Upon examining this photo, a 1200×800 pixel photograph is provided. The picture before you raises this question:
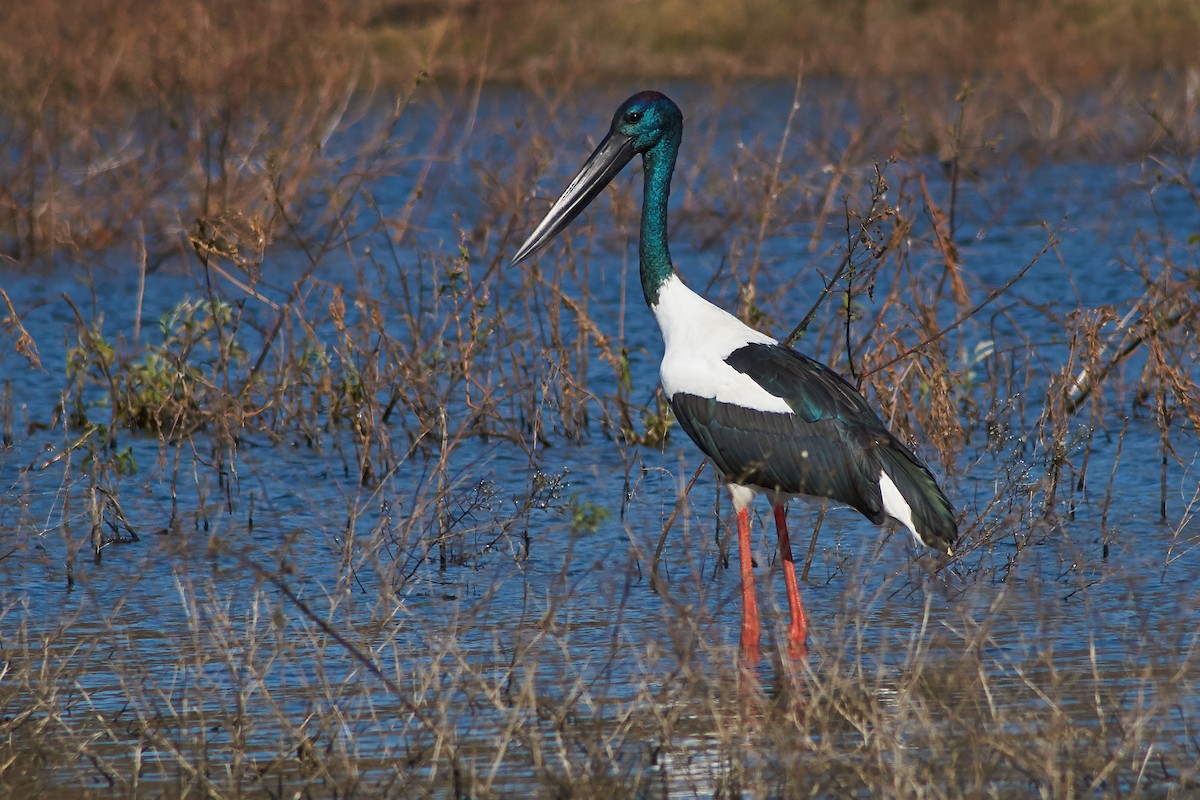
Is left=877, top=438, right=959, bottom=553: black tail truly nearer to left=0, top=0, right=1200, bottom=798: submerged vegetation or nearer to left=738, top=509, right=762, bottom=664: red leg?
left=0, top=0, right=1200, bottom=798: submerged vegetation

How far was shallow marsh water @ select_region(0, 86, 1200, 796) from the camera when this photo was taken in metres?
4.16

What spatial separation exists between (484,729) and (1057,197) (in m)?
11.7

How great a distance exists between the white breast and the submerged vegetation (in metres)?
0.39

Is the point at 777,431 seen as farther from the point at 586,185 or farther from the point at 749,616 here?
the point at 586,185

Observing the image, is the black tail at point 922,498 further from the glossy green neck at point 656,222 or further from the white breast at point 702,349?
the glossy green neck at point 656,222

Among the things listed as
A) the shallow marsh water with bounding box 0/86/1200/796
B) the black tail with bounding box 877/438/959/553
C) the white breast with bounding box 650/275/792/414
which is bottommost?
the shallow marsh water with bounding box 0/86/1200/796

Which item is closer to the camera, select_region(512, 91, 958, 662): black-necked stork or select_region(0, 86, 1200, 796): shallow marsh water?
select_region(0, 86, 1200, 796): shallow marsh water

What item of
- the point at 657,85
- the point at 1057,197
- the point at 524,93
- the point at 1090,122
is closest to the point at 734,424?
the point at 1057,197

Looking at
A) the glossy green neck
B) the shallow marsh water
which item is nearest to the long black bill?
the glossy green neck

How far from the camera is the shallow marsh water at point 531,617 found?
13.6 feet

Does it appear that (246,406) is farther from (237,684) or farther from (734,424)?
(237,684)

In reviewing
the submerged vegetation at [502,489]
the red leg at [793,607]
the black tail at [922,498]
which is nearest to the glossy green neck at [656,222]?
the submerged vegetation at [502,489]

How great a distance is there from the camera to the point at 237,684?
4.37 meters

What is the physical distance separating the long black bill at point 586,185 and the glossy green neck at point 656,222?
131 mm
